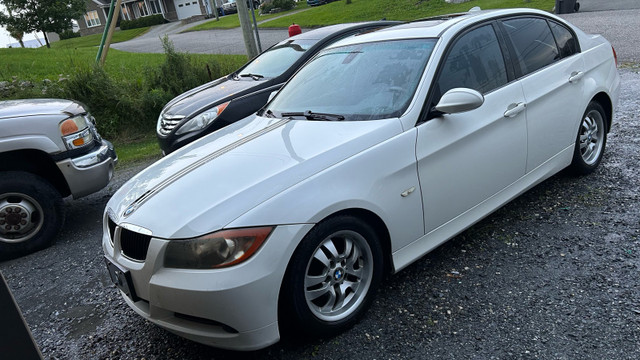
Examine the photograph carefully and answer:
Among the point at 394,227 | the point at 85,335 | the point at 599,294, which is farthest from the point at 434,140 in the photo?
the point at 85,335

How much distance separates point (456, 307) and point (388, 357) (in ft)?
1.97

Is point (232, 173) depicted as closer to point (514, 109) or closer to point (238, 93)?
point (514, 109)

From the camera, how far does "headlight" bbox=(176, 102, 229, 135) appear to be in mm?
6168

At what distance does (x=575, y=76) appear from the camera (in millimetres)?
4180

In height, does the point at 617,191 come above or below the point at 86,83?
below

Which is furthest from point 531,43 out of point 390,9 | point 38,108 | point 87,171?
point 390,9

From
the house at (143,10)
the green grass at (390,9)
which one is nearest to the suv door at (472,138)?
the green grass at (390,9)

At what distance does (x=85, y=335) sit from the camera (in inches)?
131

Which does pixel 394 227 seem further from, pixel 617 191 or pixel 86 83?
pixel 86 83

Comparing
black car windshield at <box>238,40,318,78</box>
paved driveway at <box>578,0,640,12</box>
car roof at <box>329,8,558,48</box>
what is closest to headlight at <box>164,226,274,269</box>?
car roof at <box>329,8,558,48</box>

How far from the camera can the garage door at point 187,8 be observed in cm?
5756

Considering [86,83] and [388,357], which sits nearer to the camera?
[388,357]

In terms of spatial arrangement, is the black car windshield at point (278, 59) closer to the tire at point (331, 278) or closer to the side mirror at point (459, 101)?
the side mirror at point (459, 101)

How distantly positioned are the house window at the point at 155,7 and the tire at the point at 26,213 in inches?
2407
